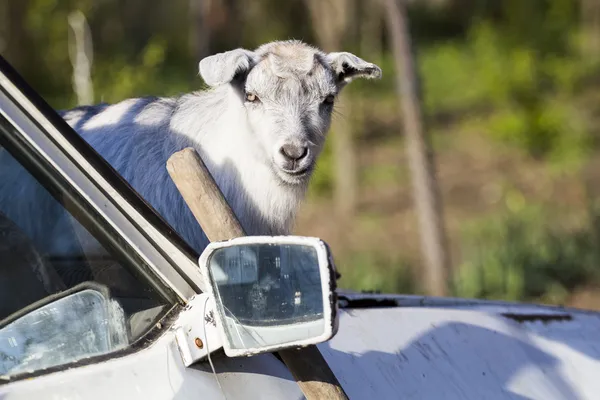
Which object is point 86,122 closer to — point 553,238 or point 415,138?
point 415,138

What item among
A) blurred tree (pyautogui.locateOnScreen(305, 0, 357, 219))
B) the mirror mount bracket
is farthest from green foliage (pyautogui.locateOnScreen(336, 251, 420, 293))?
the mirror mount bracket

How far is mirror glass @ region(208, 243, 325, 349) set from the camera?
73.7 inches

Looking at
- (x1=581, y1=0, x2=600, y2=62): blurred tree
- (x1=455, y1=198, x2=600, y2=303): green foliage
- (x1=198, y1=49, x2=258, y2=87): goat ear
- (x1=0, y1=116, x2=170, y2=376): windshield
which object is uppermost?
(x1=198, y1=49, x2=258, y2=87): goat ear

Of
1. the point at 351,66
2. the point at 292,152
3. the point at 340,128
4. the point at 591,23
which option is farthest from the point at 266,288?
the point at 591,23

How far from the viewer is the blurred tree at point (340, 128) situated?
13180mm

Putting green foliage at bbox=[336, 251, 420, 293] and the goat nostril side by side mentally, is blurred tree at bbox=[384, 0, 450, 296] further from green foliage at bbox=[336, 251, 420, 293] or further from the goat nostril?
the goat nostril

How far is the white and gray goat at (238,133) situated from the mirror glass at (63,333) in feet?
5.90

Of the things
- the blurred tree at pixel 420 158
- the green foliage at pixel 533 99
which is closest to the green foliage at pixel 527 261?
the blurred tree at pixel 420 158

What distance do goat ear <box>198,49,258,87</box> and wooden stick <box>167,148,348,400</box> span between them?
2.08 metres

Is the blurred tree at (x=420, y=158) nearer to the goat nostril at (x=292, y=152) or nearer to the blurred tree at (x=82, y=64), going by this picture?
the blurred tree at (x=82, y=64)

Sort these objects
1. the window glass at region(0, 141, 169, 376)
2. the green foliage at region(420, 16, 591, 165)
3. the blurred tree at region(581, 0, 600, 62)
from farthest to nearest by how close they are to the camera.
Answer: the blurred tree at region(581, 0, 600, 62) → the green foliage at region(420, 16, 591, 165) → the window glass at region(0, 141, 169, 376)

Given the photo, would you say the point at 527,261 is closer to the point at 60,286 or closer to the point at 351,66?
the point at 351,66

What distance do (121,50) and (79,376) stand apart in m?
19.9

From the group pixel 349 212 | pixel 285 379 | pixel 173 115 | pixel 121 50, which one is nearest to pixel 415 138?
pixel 173 115
